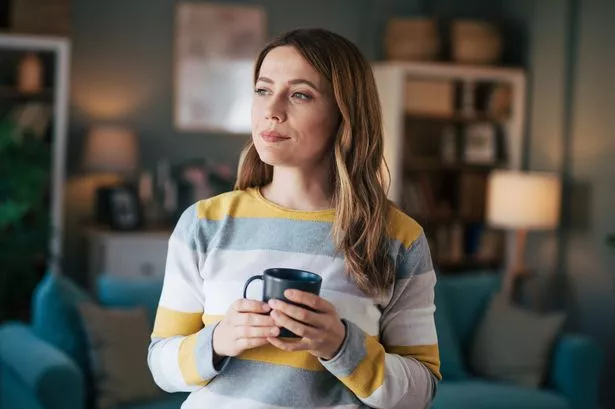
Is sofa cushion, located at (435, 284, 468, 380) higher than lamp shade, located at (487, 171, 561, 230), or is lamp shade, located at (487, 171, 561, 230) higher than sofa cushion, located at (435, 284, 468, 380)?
lamp shade, located at (487, 171, 561, 230)

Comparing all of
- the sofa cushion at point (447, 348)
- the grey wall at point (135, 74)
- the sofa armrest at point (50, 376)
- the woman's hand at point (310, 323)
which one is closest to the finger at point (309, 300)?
the woman's hand at point (310, 323)

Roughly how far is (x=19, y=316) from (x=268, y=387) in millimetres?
4573

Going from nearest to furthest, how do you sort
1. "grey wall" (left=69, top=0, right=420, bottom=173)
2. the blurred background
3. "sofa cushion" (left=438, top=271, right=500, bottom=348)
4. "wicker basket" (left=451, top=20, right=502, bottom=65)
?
"sofa cushion" (left=438, top=271, right=500, bottom=348)
the blurred background
"grey wall" (left=69, top=0, right=420, bottom=173)
"wicker basket" (left=451, top=20, right=502, bottom=65)

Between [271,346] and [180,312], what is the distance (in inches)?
6.3

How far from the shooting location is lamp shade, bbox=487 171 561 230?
601 centimetres

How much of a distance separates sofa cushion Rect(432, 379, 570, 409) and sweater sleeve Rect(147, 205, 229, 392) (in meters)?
2.76

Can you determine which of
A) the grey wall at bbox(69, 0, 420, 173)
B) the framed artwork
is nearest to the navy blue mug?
the grey wall at bbox(69, 0, 420, 173)

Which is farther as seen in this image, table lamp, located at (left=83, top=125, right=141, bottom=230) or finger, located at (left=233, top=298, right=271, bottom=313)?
table lamp, located at (left=83, top=125, right=141, bottom=230)

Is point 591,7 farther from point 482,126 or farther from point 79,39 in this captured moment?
point 79,39

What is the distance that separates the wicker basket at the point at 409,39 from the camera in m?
6.72

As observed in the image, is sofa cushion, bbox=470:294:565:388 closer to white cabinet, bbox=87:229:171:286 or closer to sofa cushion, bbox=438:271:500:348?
sofa cushion, bbox=438:271:500:348

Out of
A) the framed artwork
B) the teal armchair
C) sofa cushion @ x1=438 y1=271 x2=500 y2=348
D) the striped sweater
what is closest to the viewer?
the striped sweater

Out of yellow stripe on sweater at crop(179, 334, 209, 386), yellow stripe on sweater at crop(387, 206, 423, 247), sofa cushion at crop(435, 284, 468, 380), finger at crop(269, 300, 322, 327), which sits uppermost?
yellow stripe on sweater at crop(387, 206, 423, 247)

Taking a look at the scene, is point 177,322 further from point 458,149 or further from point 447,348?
point 458,149
